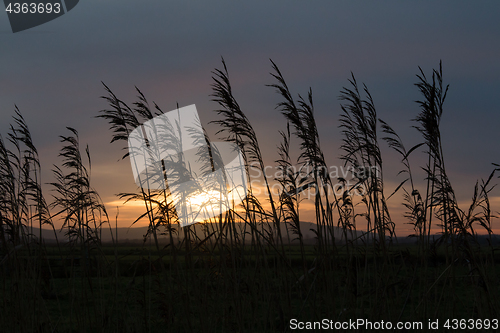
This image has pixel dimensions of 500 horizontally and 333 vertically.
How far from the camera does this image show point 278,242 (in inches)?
124

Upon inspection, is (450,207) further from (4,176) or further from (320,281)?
(4,176)

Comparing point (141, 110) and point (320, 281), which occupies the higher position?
point (141, 110)

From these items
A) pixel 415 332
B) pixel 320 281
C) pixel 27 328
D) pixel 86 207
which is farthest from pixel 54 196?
pixel 415 332

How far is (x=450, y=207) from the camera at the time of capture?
2998mm

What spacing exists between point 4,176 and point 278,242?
3490 millimetres

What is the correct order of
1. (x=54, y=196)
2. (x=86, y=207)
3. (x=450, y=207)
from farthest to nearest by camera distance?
1. (x=54, y=196)
2. (x=86, y=207)
3. (x=450, y=207)

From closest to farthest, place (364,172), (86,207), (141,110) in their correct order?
1. (141,110)
2. (364,172)
3. (86,207)

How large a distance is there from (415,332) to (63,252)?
12.8 feet

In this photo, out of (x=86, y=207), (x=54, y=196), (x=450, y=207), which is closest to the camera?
(x=450, y=207)

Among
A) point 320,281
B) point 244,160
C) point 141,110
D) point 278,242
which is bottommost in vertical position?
point 320,281

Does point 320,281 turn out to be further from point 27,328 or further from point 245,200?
point 27,328

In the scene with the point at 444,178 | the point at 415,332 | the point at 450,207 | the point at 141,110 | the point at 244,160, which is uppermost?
the point at 141,110

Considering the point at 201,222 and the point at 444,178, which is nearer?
the point at 444,178

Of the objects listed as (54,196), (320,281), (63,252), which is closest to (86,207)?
(63,252)
